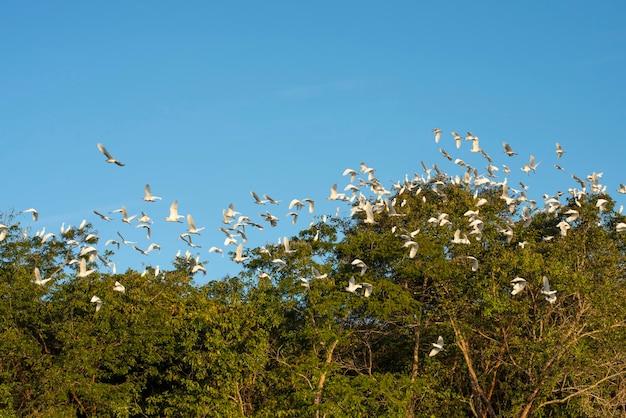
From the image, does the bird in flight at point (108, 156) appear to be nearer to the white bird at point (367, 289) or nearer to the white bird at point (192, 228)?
the white bird at point (192, 228)

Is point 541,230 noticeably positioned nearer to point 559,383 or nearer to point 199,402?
point 559,383

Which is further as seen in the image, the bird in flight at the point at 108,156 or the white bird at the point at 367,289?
the white bird at the point at 367,289

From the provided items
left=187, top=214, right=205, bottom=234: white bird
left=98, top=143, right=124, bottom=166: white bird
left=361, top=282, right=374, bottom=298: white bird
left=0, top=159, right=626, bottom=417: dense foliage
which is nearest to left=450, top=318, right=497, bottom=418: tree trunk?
left=0, top=159, right=626, bottom=417: dense foliage

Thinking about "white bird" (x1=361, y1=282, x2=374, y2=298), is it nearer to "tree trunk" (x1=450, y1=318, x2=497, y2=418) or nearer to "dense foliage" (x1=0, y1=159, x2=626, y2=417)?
"dense foliage" (x1=0, y1=159, x2=626, y2=417)

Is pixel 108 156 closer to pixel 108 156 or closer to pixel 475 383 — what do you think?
pixel 108 156

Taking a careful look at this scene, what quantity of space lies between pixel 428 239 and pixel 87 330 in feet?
34.8

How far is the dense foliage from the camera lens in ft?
80.3

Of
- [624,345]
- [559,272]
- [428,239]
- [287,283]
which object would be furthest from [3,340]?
[624,345]

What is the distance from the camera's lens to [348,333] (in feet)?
85.5

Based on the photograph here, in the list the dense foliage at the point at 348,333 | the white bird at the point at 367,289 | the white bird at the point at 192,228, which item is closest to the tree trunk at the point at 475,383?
the dense foliage at the point at 348,333

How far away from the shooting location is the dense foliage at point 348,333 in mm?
24469

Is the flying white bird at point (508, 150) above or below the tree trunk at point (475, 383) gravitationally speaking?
above

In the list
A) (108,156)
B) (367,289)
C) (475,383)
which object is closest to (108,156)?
(108,156)

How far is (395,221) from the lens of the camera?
30.6 meters
